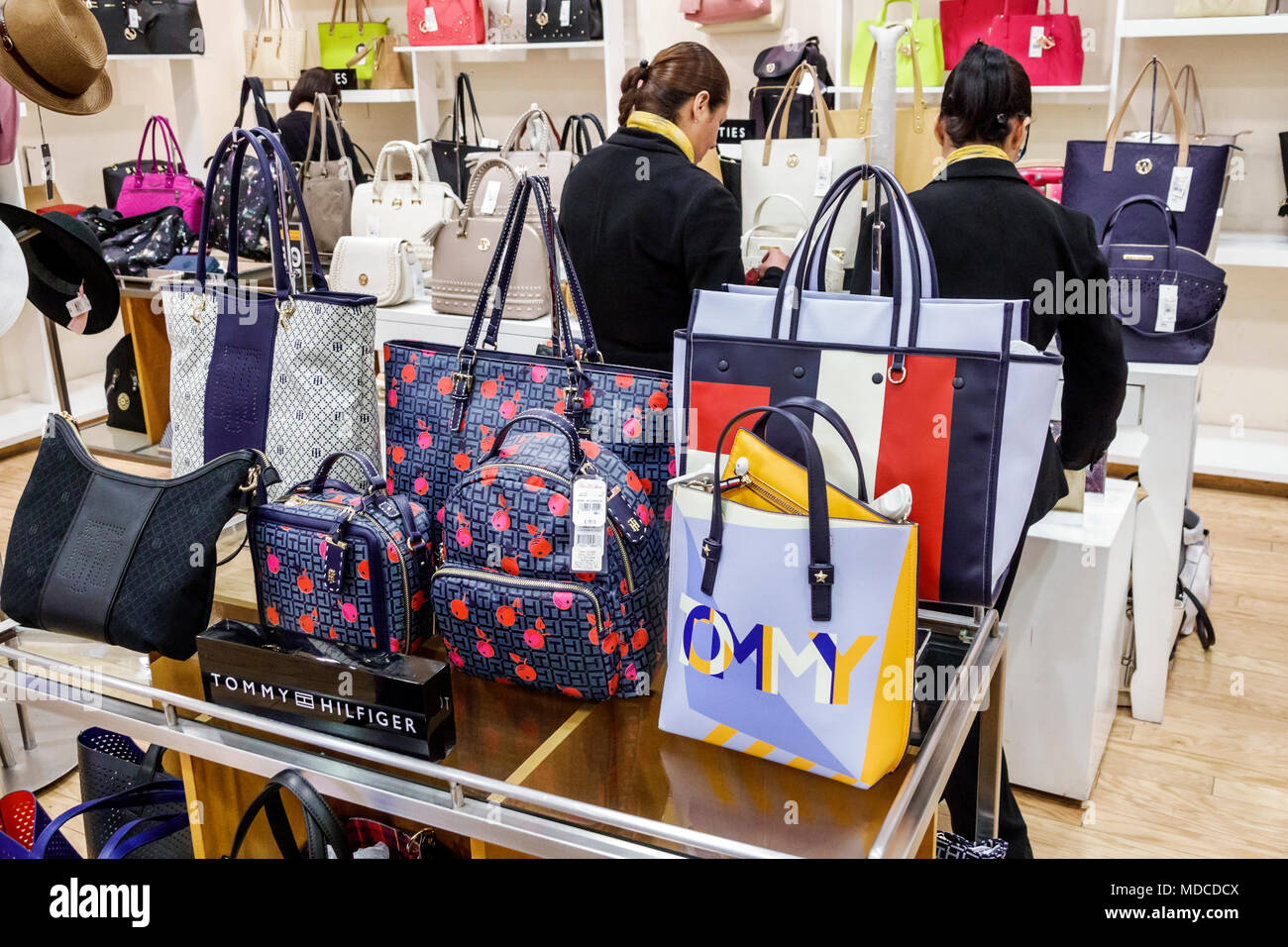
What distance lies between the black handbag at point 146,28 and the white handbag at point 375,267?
168cm

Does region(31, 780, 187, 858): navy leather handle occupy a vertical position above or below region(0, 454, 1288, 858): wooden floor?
above

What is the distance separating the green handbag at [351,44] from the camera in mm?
5789

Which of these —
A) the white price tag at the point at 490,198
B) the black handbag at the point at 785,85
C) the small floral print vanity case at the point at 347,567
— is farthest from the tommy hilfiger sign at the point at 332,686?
the black handbag at the point at 785,85

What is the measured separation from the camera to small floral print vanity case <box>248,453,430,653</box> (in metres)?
A: 1.38

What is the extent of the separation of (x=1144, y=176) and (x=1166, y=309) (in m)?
0.72

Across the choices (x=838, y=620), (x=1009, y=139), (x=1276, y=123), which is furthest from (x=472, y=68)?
(x=838, y=620)

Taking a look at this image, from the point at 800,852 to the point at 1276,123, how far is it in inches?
171

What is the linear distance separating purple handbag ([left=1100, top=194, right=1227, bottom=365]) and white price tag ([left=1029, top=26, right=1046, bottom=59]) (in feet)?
5.62

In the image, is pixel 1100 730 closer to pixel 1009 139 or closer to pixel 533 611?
pixel 1009 139

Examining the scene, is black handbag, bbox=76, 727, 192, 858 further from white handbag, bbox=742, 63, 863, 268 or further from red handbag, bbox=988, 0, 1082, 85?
red handbag, bbox=988, 0, 1082, 85

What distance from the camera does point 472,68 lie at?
239 inches

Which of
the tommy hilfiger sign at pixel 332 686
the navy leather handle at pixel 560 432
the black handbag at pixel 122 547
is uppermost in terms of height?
the navy leather handle at pixel 560 432

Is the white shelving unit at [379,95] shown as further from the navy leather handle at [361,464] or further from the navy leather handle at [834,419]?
the navy leather handle at [834,419]

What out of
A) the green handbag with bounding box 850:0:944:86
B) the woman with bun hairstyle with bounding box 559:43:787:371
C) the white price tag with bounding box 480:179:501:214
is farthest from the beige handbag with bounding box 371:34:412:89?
the woman with bun hairstyle with bounding box 559:43:787:371
